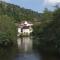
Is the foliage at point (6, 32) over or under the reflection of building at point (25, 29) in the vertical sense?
over

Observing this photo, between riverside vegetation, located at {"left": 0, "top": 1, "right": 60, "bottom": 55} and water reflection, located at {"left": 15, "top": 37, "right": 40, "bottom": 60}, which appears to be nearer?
water reflection, located at {"left": 15, "top": 37, "right": 40, "bottom": 60}

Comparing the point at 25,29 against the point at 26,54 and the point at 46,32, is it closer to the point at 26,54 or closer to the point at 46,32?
the point at 46,32

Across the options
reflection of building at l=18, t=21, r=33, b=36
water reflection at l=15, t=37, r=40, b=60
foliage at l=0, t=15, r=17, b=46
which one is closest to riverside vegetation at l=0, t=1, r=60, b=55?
foliage at l=0, t=15, r=17, b=46

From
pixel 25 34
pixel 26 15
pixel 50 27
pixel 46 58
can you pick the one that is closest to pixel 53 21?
pixel 50 27

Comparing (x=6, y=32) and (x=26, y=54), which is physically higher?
(x=6, y=32)

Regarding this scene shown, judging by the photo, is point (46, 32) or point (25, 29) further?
point (25, 29)

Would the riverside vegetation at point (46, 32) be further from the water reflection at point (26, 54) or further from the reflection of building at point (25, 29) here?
the reflection of building at point (25, 29)

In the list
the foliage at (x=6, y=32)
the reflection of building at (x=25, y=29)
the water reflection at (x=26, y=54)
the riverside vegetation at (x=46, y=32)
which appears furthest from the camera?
the reflection of building at (x=25, y=29)

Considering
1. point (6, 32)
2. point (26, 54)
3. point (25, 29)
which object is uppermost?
point (6, 32)

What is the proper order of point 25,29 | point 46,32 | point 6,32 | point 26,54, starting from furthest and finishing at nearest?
1. point 25,29
2. point 6,32
3. point 46,32
4. point 26,54

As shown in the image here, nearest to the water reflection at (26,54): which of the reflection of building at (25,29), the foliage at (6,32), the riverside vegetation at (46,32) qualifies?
the riverside vegetation at (46,32)

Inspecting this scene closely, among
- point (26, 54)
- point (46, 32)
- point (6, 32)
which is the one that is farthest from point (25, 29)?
point (26, 54)

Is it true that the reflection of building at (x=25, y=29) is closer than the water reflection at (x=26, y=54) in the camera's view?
No

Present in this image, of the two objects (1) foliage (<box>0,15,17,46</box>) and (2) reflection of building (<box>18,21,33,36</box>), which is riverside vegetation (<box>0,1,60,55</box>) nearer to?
(1) foliage (<box>0,15,17,46</box>)
